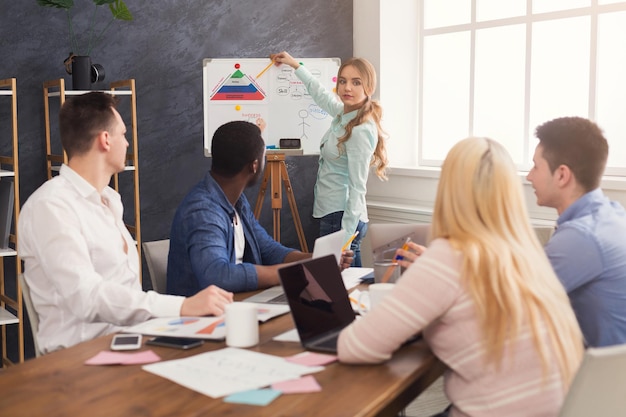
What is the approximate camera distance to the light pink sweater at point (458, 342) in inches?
63.1

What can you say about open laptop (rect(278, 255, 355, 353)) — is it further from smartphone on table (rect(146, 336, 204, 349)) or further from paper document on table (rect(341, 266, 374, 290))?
paper document on table (rect(341, 266, 374, 290))

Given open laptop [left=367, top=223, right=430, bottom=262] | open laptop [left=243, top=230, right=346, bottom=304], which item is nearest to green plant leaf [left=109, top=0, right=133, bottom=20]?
open laptop [left=367, top=223, right=430, bottom=262]

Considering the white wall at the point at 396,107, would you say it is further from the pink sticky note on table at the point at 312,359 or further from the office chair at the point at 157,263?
the pink sticky note on table at the point at 312,359

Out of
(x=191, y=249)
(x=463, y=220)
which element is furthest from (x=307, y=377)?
(x=191, y=249)

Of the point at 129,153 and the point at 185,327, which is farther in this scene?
the point at 129,153

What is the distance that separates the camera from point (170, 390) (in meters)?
1.54

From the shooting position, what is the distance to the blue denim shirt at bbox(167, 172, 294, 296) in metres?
2.50

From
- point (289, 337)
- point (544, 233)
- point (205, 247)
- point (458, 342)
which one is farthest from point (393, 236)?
point (458, 342)

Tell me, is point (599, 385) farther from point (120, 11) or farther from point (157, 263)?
point (120, 11)

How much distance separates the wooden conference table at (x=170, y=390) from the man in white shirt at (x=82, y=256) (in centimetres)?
27

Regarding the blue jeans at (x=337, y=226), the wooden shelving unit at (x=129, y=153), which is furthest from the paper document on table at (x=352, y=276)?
the wooden shelving unit at (x=129, y=153)

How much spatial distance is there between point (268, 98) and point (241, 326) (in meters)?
3.20

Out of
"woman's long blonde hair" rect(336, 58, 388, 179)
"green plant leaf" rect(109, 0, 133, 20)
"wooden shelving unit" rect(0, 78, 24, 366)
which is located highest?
"green plant leaf" rect(109, 0, 133, 20)

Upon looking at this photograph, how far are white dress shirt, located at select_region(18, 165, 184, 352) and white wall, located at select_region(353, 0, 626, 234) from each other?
295cm
